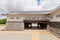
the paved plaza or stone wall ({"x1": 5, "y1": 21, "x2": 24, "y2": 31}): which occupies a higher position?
stone wall ({"x1": 5, "y1": 21, "x2": 24, "y2": 31})

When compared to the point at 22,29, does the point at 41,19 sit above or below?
above

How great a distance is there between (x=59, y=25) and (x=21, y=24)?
12308mm

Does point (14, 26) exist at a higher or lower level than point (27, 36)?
higher

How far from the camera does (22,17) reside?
31906mm

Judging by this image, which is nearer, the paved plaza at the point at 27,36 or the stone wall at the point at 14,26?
the paved plaza at the point at 27,36

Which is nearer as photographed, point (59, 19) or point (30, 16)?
point (59, 19)

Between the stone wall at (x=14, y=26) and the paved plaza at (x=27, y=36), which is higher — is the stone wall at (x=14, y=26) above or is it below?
above

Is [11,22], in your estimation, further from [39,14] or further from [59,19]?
[59,19]

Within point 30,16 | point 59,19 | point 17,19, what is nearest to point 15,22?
point 17,19

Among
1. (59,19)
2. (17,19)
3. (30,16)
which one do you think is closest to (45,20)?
(30,16)

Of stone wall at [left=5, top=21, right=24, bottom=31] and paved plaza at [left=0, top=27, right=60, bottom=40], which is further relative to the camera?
stone wall at [left=5, top=21, right=24, bottom=31]

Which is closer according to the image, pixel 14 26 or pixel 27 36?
pixel 27 36

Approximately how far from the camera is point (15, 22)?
104ft

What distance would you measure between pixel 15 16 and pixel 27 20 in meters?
2.66
